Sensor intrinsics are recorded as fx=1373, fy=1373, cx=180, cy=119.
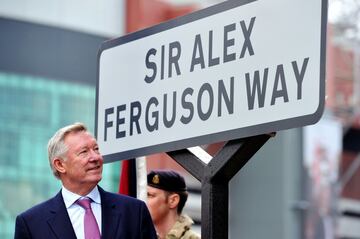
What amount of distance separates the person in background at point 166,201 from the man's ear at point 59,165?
173 centimetres

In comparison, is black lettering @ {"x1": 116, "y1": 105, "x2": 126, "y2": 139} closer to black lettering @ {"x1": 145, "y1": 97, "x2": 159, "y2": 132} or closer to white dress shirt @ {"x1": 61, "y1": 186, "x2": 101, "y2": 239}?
black lettering @ {"x1": 145, "y1": 97, "x2": 159, "y2": 132}

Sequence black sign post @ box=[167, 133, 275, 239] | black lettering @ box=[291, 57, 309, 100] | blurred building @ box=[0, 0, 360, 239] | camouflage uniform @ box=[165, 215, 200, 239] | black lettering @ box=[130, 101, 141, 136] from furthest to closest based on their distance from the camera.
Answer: blurred building @ box=[0, 0, 360, 239]
camouflage uniform @ box=[165, 215, 200, 239]
black lettering @ box=[130, 101, 141, 136]
black sign post @ box=[167, 133, 275, 239]
black lettering @ box=[291, 57, 309, 100]

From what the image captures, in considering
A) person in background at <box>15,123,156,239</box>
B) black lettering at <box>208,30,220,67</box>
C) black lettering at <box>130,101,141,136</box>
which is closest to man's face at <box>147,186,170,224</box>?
black lettering at <box>130,101,141,136</box>

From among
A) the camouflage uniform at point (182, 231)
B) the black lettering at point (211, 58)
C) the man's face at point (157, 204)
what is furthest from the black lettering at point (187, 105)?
the man's face at point (157, 204)

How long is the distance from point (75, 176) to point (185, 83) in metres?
0.57

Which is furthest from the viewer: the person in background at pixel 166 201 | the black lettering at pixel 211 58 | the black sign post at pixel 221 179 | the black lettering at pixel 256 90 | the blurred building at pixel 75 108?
the blurred building at pixel 75 108

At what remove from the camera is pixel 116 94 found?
5824mm

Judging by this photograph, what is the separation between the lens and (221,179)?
5258mm

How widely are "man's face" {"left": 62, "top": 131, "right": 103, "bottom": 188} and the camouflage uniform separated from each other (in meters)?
1.68

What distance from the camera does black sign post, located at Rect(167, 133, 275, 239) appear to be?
204 inches

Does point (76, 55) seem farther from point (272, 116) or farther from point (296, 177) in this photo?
point (272, 116)

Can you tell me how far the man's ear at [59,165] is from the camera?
546cm

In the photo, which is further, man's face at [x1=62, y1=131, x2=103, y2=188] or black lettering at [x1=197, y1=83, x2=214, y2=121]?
man's face at [x1=62, y1=131, x2=103, y2=188]

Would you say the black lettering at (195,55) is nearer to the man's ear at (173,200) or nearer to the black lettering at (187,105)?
the black lettering at (187,105)
